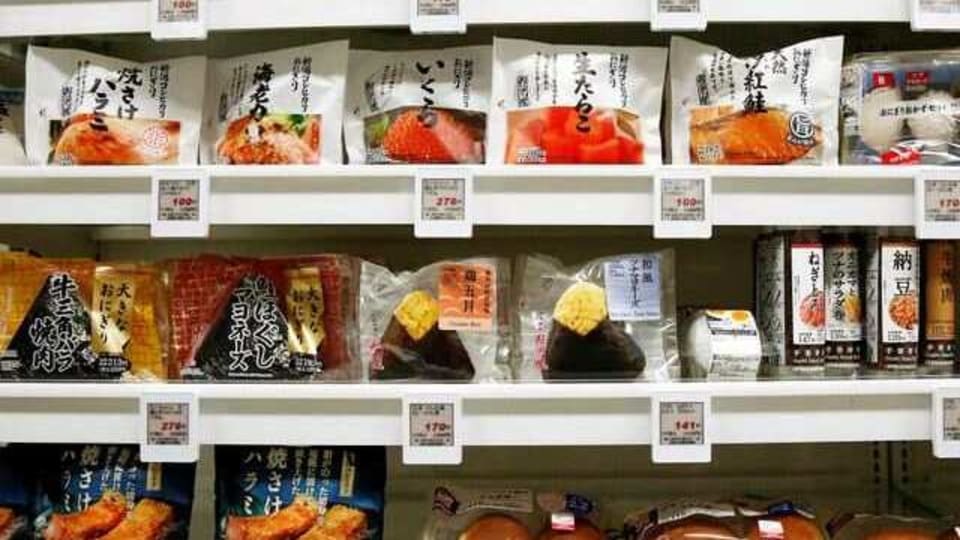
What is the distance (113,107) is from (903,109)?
3.79 ft

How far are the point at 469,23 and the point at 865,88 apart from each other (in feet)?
1.91

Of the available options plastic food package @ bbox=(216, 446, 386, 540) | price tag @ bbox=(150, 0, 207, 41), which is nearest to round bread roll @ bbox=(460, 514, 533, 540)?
plastic food package @ bbox=(216, 446, 386, 540)

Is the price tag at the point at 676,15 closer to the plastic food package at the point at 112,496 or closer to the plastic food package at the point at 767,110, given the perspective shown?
the plastic food package at the point at 767,110

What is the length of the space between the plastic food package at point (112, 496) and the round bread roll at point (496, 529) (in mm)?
431

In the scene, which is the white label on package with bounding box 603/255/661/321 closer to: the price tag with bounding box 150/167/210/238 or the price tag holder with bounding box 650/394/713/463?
the price tag holder with bounding box 650/394/713/463

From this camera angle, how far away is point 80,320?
1.32m

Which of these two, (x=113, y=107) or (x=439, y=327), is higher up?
(x=113, y=107)

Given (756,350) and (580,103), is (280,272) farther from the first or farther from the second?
(756,350)

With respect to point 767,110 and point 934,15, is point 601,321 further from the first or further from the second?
point 934,15

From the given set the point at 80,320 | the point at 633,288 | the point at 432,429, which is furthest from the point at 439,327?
the point at 80,320

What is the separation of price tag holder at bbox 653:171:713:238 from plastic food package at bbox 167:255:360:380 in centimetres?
48

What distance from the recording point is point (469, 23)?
124 centimetres

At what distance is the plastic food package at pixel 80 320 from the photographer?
4.29ft

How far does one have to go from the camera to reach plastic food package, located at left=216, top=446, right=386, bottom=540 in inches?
51.6
